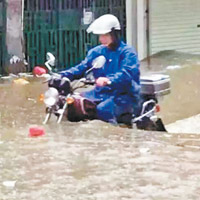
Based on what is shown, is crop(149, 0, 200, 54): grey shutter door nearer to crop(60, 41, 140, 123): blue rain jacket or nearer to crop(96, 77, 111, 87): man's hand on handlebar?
crop(60, 41, 140, 123): blue rain jacket

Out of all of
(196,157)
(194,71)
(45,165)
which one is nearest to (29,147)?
Answer: (45,165)

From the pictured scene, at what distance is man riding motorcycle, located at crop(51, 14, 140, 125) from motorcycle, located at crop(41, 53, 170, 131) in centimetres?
11

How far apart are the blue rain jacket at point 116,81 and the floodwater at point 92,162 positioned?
0.24 metres

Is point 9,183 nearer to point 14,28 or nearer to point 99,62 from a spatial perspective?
point 99,62

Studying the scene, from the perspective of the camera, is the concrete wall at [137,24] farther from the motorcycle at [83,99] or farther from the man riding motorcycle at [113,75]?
the man riding motorcycle at [113,75]

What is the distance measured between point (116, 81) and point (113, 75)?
104 mm

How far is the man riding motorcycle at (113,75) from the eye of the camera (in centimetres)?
821

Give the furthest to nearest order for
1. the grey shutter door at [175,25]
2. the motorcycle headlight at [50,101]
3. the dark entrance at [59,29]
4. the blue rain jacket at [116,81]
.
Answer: the grey shutter door at [175,25] → the dark entrance at [59,29] → the blue rain jacket at [116,81] → the motorcycle headlight at [50,101]

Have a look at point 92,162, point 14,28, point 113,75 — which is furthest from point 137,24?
point 92,162

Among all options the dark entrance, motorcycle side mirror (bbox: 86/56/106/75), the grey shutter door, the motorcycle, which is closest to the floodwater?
the motorcycle

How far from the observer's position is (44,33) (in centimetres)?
1512

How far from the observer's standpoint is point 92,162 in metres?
6.71

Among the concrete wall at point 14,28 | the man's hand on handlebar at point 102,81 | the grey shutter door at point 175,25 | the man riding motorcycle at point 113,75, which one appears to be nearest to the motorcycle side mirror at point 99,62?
the man's hand on handlebar at point 102,81

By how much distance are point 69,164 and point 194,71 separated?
7.49m
